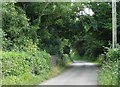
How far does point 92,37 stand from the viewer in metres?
36.4

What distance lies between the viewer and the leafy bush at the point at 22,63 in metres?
14.8

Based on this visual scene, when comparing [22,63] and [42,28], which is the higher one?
[42,28]

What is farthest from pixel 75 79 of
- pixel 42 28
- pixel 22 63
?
pixel 42 28

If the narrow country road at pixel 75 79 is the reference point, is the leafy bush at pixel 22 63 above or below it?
above

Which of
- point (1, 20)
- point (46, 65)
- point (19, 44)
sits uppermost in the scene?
point (1, 20)

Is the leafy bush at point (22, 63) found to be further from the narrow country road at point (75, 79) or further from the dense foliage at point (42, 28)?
the narrow country road at point (75, 79)

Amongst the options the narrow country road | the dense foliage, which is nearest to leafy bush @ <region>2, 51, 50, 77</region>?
the dense foliage

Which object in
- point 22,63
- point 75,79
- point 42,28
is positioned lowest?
point 75,79

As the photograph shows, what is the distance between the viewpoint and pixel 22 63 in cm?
1711

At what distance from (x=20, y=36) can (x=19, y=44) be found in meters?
0.62

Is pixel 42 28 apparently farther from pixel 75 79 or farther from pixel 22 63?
pixel 22 63

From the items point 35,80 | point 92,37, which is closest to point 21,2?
point 35,80

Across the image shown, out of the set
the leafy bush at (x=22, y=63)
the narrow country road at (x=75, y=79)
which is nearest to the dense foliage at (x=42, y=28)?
the leafy bush at (x=22, y=63)

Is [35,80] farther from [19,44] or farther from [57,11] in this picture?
[57,11]
